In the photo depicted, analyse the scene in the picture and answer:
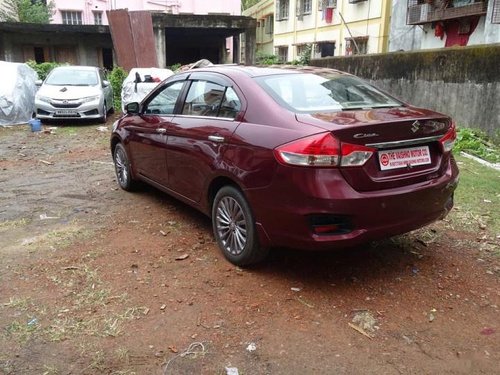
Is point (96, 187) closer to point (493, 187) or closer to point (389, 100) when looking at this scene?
point (389, 100)

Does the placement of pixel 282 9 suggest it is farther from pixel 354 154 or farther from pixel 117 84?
pixel 354 154

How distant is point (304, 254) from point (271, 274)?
0.45m

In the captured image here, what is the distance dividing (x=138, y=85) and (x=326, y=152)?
38.0 feet

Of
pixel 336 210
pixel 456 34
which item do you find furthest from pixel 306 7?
pixel 336 210

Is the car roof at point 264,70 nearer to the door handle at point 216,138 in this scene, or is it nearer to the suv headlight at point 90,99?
the door handle at point 216,138

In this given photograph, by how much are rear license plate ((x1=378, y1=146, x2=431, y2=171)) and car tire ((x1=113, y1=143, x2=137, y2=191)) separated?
138 inches

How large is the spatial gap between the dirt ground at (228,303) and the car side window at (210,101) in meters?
1.20

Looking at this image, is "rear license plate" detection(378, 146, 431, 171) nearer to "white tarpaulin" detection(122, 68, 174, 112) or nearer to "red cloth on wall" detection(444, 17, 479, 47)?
"white tarpaulin" detection(122, 68, 174, 112)

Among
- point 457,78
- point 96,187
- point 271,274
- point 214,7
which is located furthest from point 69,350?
point 214,7

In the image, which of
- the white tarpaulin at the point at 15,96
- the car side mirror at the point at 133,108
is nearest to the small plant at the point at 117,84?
the white tarpaulin at the point at 15,96

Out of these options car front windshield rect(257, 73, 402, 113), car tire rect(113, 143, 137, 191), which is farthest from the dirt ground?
car front windshield rect(257, 73, 402, 113)

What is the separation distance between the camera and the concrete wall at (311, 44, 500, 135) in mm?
8461

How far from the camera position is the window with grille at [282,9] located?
30998 mm

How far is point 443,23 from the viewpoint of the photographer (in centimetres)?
1614
